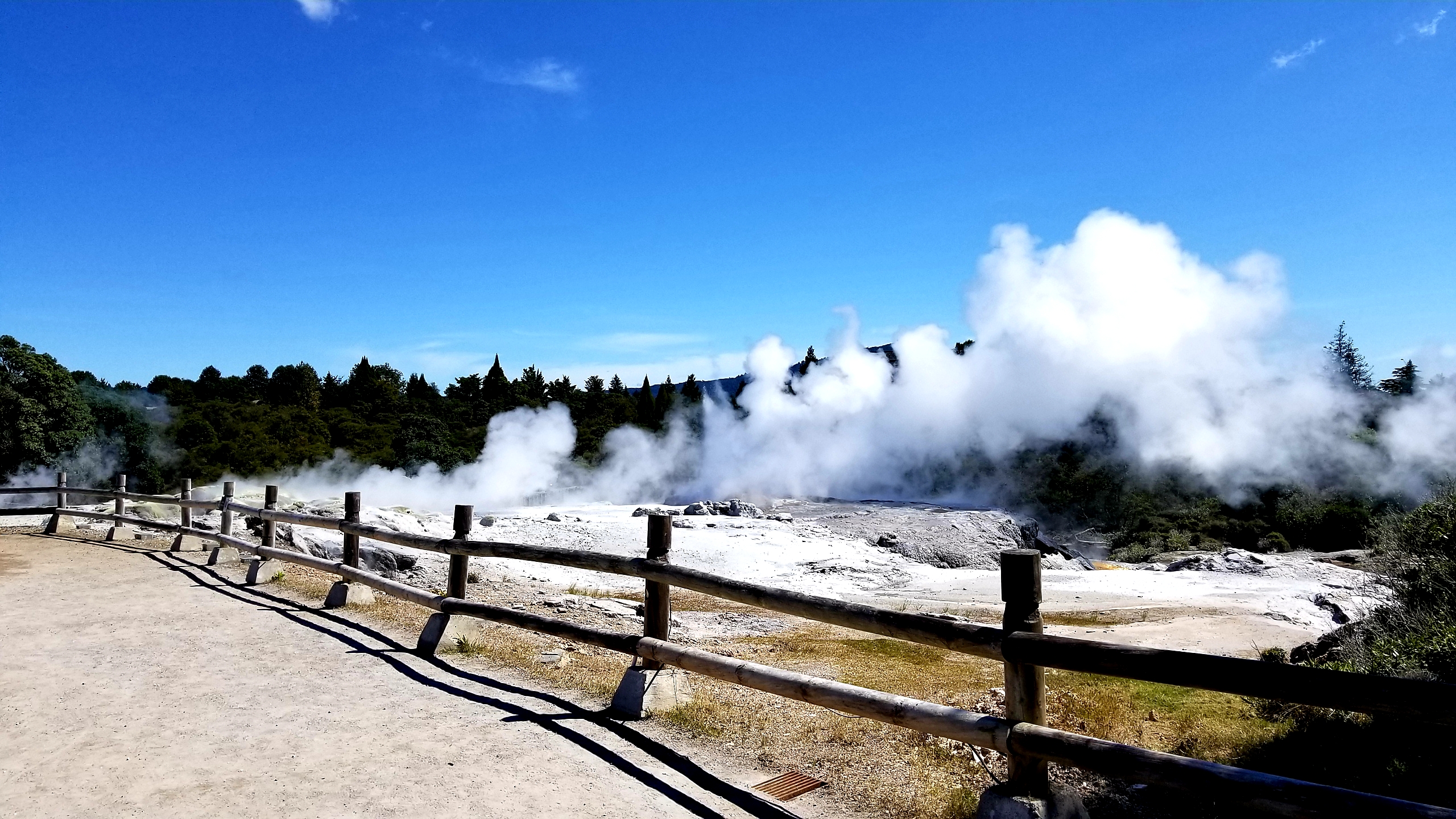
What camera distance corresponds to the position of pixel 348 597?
10508mm

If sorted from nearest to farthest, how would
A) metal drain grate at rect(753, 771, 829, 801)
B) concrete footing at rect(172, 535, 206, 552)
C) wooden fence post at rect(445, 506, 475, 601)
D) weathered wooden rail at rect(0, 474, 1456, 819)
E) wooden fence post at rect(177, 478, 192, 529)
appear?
weathered wooden rail at rect(0, 474, 1456, 819), metal drain grate at rect(753, 771, 829, 801), wooden fence post at rect(445, 506, 475, 601), concrete footing at rect(172, 535, 206, 552), wooden fence post at rect(177, 478, 192, 529)

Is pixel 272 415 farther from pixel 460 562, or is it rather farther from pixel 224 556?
pixel 460 562

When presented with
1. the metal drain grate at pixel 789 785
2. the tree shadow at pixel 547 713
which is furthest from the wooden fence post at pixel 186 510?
the metal drain grate at pixel 789 785

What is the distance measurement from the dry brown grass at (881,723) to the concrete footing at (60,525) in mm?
13667

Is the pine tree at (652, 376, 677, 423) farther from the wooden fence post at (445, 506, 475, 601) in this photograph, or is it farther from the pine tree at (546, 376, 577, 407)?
the wooden fence post at (445, 506, 475, 601)

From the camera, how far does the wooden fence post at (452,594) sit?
8203mm

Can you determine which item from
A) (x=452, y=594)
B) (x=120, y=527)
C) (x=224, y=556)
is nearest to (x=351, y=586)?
(x=452, y=594)

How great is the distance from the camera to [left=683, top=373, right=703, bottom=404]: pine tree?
234 ft

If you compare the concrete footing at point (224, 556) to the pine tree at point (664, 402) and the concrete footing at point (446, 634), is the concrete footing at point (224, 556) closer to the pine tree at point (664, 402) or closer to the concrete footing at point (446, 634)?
the concrete footing at point (446, 634)

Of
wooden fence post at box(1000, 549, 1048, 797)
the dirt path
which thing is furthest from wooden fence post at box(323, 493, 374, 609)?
wooden fence post at box(1000, 549, 1048, 797)

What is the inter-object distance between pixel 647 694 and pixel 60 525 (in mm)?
22427

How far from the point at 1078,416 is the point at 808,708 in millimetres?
48962

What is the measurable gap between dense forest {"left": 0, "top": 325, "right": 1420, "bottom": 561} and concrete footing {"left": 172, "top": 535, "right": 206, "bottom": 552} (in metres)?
24.4

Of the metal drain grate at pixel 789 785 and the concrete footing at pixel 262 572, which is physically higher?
the concrete footing at pixel 262 572
